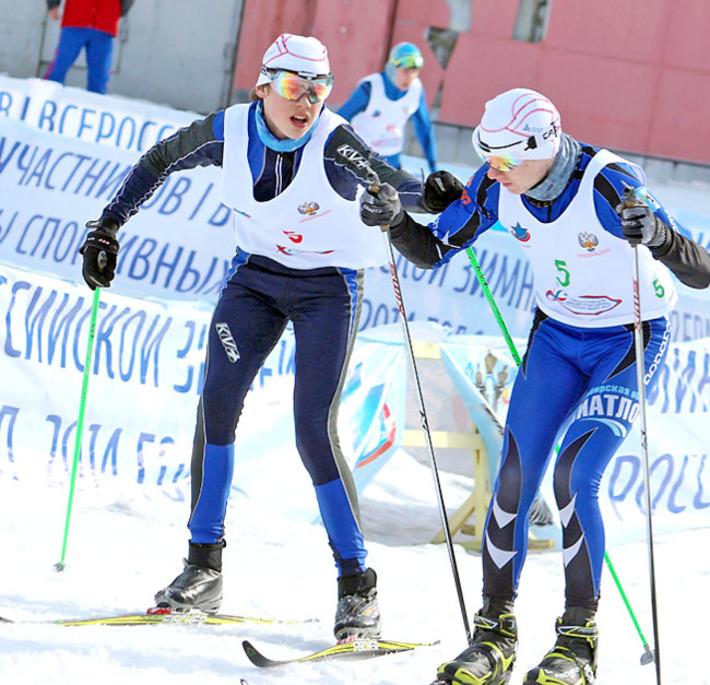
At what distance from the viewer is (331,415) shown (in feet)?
14.2

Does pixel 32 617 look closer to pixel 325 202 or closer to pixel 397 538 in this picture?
pixel 325 202

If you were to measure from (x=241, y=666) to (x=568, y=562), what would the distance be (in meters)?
1.06

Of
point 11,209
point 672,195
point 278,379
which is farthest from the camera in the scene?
point 672,195

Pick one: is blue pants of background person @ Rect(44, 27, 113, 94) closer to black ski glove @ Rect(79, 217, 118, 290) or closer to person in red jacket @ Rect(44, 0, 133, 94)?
person in red jacket @ Rect(44, 0, 133, 94)

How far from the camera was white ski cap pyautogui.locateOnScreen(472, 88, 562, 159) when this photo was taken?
3717 mm

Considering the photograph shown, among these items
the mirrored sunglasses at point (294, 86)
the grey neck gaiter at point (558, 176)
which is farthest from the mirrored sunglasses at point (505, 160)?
the mirrored sunglasses at point (294, 86)

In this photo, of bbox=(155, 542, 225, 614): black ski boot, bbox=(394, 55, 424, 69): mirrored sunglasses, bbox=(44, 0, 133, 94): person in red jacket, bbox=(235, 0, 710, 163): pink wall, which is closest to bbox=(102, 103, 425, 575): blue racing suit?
bbox=(155, 542, 225, 614): black ski boot

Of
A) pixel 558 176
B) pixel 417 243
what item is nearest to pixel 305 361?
pixel 417 243

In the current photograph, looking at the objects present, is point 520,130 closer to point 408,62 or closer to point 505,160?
point 505,160

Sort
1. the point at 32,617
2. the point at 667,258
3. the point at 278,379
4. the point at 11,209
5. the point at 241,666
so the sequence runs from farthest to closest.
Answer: the point at 11,209 → the point at 278,379 → the point at 32,617 → the point at 241,666 → the point at 667,258

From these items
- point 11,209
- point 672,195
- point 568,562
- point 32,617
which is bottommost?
point 32,617

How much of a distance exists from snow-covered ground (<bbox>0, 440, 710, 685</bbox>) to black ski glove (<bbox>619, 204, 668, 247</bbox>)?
1461 mm

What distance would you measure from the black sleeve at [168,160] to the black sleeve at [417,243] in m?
0.76

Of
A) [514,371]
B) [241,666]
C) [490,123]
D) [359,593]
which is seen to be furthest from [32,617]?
[514,371]
